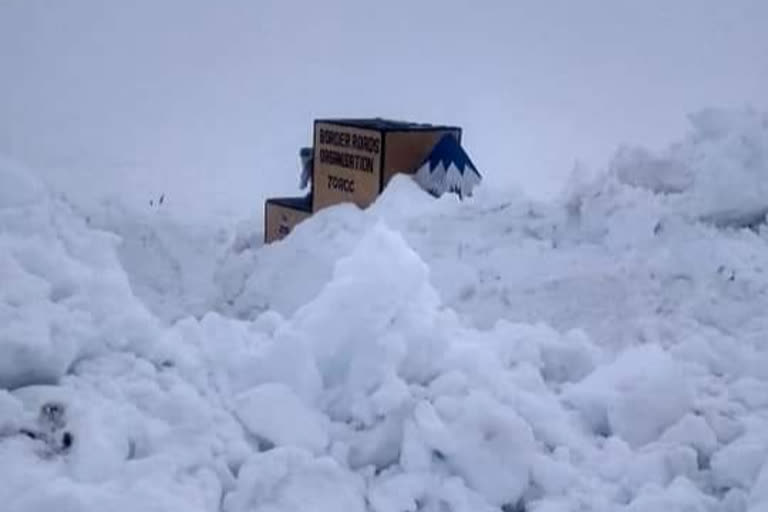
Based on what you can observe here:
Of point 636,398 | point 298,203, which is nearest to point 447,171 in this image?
point 298,203

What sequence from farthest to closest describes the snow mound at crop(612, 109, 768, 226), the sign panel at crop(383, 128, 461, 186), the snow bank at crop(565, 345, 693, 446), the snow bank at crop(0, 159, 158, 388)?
the sign panel at crop(383, 128, 461, 186) < the snow mound at crop(612, 109, 768, 226) < the snow bank at crop(565, 345, 693, 446) < the snow bank at crop(0, 159, 158, 388)

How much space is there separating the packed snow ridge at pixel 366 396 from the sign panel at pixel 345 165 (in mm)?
1142

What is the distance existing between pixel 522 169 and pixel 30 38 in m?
3.00

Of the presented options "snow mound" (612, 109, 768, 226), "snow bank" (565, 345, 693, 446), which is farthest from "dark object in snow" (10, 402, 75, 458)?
"snow mound" (612, 109, 768, 226)

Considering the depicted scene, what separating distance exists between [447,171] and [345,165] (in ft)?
0.99

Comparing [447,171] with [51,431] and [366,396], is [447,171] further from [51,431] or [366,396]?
[51,431]

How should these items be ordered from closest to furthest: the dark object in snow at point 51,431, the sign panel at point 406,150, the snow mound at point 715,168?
the dark object in snow at point 51,431
the snow mound at point 715,168
the sign panel at point 406,150

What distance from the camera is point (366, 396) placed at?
1.84 m

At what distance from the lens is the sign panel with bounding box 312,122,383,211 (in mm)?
3566

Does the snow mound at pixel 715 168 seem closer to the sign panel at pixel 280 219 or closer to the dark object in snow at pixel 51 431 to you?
the sign panel at pixel 280 219

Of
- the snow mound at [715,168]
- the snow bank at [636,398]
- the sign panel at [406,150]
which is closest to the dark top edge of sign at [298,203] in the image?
the sign panel at [406,150]

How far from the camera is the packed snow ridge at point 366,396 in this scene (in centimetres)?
162

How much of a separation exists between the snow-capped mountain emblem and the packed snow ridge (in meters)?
1.10

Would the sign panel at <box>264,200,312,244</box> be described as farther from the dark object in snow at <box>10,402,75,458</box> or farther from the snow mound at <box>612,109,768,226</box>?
the dark object in snow at <box>10,402,75,458</box>
